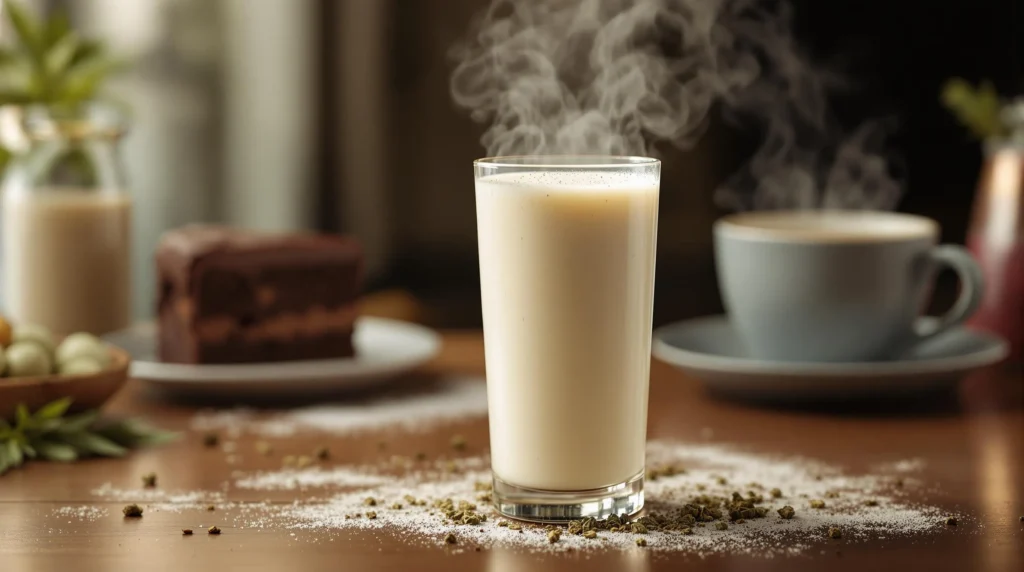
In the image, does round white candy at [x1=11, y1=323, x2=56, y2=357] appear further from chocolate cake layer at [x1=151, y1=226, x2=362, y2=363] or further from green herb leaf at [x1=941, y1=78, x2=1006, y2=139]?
green herb leaf at [x1=941, y1=78, x2=1006, y2=139]

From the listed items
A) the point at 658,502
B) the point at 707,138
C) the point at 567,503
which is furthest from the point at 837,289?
the point at 707,138

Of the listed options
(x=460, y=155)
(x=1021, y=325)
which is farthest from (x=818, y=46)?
(x=1021, y=325)

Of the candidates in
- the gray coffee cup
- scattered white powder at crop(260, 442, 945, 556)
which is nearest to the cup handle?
the gray coffee cup

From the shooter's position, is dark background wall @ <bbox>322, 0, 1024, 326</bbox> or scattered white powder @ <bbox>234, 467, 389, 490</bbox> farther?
dark background wall @ <bbox>322, 0, 1024, 326</bbox>

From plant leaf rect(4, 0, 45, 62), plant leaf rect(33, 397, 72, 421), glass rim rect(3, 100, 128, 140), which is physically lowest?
plant leaf rect(33, 397, 72, 421)

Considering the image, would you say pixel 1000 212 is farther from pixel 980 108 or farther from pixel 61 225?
pixel 61 225

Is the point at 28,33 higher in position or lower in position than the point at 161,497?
higher
